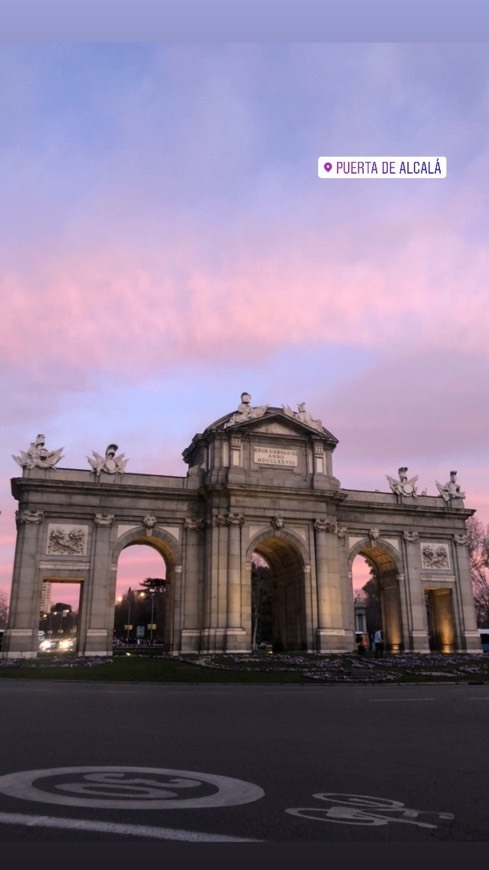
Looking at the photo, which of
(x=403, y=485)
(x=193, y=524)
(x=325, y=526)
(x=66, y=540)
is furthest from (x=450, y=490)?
(x=66, y=540)

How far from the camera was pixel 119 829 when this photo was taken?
5.64 meters

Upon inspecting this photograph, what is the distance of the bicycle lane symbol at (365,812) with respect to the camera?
238 inches

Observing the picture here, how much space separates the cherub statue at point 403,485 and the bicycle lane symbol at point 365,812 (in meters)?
53.2

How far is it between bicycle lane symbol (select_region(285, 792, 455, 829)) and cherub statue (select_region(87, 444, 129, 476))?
1755 inches

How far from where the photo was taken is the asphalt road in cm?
578

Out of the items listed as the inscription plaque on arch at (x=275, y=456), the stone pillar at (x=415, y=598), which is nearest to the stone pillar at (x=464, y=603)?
the stone pillar at (x=415, y=598)

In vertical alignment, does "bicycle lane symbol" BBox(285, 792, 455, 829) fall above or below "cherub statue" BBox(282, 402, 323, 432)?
below

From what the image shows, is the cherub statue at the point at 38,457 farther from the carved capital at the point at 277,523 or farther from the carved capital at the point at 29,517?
the carved capital at the point at 277,523

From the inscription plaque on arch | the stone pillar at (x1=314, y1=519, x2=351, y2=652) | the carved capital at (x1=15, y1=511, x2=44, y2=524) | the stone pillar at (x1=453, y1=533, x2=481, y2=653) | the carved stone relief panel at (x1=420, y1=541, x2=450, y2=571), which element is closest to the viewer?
the carved capital at (x1=15, y1=511, x2=44, y2=524)

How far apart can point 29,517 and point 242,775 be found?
1648 inches

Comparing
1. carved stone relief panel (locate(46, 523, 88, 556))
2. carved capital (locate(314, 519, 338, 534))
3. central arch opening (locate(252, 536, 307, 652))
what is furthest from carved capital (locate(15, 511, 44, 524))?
carved capital (locate(314, 519, 338, 534))

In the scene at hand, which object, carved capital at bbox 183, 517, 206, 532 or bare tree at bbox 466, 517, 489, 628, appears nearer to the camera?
carved capital at bbox 183, 517, 206, 532

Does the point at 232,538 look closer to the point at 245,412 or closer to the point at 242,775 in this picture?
the point at 245,412

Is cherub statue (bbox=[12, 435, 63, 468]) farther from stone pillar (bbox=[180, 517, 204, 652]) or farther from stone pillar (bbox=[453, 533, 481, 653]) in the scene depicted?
stone pillar (bbox=[453, 533, 481, 653])
